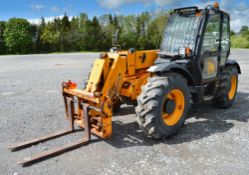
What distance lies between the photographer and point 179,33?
6094mm

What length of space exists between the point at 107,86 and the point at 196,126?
2.05 m

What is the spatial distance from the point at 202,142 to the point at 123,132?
148cm

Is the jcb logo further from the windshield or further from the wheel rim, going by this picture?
the wheel rim

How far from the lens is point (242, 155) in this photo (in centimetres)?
441

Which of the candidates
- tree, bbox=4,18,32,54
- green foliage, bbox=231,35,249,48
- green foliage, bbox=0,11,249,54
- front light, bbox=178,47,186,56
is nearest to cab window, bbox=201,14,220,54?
front light, bbox=178,47,186,56

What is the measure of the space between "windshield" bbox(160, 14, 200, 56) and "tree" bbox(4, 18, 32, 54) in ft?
88.6

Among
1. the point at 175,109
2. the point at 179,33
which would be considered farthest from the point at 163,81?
the point at 179,33

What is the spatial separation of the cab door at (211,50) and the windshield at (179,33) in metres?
0.26

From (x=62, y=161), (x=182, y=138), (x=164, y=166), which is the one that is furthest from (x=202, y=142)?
(x=62, y=161)

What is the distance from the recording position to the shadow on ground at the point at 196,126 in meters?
4.96

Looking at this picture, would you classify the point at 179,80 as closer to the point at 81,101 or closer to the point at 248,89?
the point at 81,101

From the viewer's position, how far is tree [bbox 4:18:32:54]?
29.9 metres

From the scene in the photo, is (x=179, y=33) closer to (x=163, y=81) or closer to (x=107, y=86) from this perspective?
(x=163, y=81)

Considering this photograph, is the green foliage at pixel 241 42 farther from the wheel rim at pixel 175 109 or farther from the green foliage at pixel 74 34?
the wheel rim at pixel 175 109
